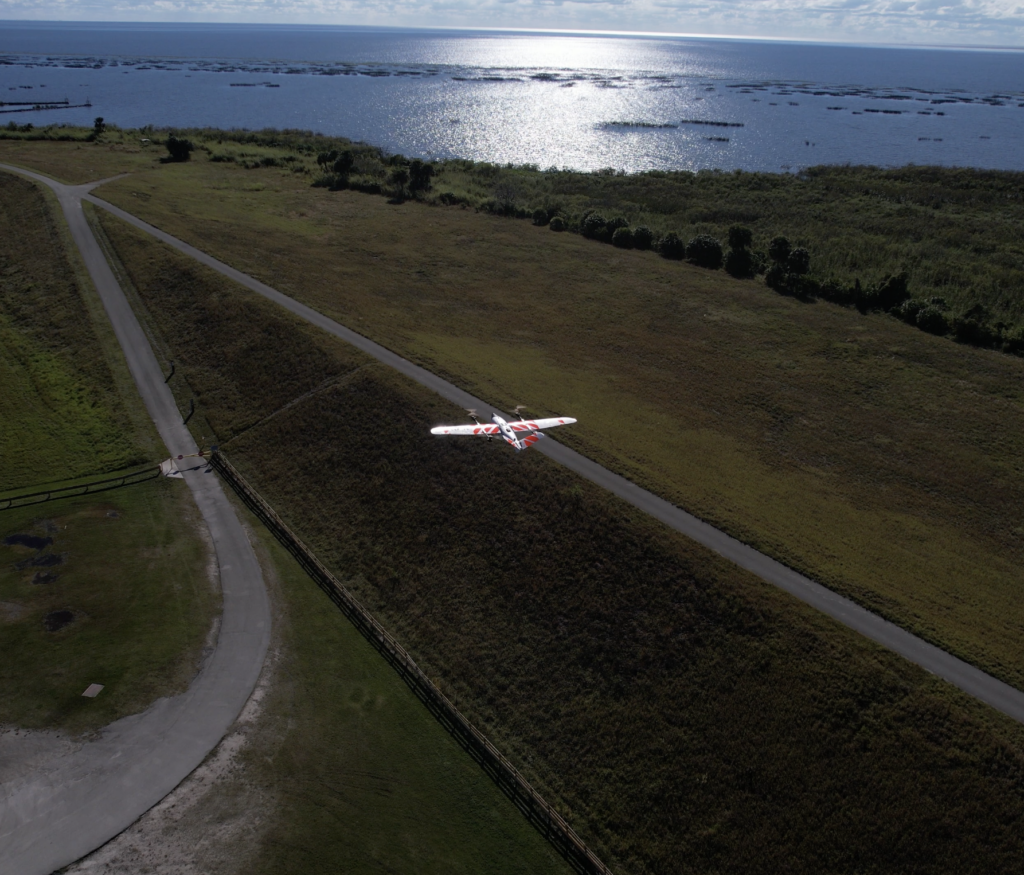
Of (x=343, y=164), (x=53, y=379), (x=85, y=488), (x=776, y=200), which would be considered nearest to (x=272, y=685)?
(x=85, y=488)

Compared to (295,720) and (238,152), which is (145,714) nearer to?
(295,720)

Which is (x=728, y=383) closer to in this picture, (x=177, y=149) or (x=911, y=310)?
(x=911, y=310)

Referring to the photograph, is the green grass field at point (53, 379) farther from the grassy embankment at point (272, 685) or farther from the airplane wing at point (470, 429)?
the airplane wing at point (470, 429)

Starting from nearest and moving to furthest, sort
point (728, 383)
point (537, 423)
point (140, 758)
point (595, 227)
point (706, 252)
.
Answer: point (140, 758) → point (537, 423) → point (728, 383) → point (706, 252) → point (595, 227)

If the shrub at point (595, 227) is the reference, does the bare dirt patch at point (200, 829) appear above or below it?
below

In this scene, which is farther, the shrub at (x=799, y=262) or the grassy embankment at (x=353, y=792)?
the shrub at (x=799, y=262)

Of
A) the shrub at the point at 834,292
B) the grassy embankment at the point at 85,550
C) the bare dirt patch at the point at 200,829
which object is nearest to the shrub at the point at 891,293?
the shrub at the point at 834,292
